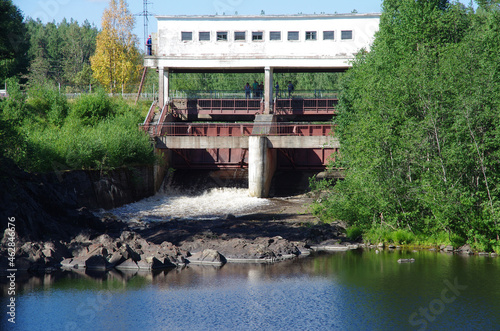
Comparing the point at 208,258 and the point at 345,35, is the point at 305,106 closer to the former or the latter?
the point at 345,35

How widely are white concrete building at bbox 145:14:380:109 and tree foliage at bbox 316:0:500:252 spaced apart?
593 inches

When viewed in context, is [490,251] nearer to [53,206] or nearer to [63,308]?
[63,308]

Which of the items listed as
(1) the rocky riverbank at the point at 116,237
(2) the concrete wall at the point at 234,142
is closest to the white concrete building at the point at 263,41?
(2) the concrete wall at the point at 234,142

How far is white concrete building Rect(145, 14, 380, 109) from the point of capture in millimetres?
45312

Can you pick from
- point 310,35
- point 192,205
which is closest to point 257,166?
point 192,205

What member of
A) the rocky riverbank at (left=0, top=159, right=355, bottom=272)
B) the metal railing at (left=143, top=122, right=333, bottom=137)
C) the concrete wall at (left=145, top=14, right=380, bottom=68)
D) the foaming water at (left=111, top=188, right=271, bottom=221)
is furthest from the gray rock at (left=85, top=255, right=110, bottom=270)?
the concrete wall at (left=145, top=14, right=380, bottom=68)

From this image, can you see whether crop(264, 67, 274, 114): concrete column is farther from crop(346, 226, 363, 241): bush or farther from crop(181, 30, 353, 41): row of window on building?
crop(346, 226, 363, 241): bush

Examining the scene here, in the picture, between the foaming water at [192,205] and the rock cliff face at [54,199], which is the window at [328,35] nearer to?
the foaming water at [192,205]

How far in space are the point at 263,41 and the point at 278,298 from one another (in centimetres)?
3066

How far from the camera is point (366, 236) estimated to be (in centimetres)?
2677

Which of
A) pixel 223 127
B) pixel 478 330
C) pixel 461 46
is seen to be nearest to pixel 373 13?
pixel 223 127

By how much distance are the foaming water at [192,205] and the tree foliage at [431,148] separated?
7.68 metres

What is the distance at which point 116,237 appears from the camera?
2538 centimetres

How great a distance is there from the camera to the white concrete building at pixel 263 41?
→ 149 ft
